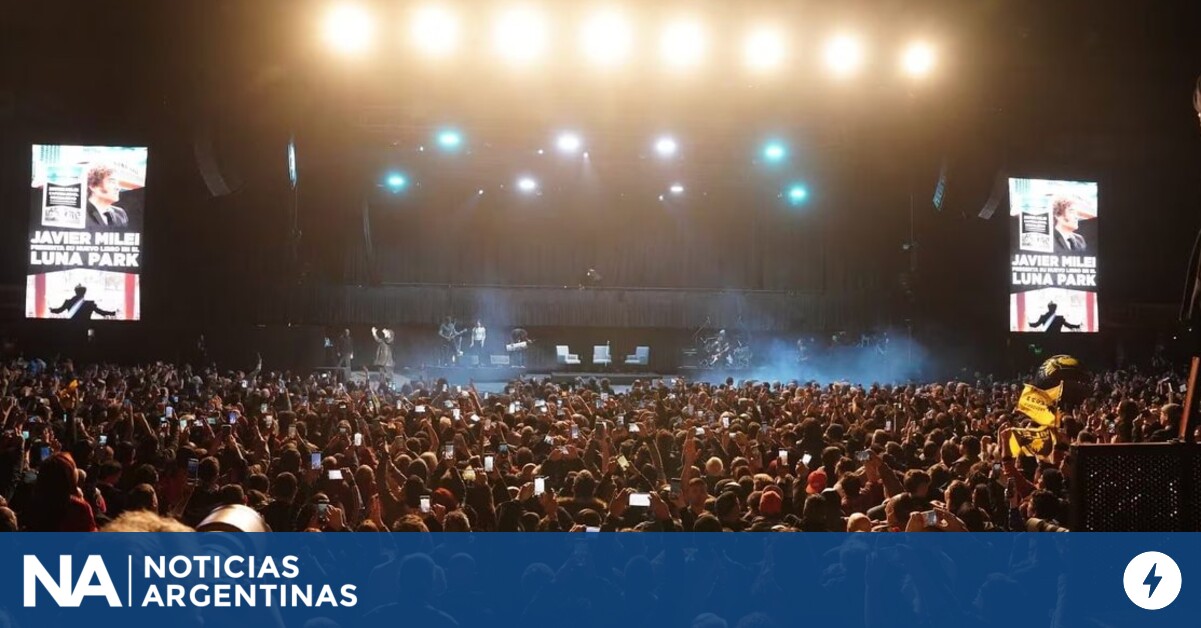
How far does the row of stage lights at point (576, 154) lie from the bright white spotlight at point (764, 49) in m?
5.35

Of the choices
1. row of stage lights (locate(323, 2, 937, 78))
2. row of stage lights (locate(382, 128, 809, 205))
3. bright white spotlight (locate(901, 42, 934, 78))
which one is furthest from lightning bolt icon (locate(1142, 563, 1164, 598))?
row of stage lights (locate(382, 128, 809, 205))

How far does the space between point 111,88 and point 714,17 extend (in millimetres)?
17337

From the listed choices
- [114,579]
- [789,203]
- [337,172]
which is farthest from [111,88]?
[114,579]

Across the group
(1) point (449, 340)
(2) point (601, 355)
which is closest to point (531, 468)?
(1) point (449, 340)

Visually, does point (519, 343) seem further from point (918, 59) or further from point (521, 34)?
point (918, 59)

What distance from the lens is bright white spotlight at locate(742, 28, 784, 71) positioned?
1647cm

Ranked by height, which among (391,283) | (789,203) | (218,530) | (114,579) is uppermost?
(789,203)

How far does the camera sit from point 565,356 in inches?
1227

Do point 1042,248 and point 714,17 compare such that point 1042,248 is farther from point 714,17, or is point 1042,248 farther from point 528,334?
point 528,334

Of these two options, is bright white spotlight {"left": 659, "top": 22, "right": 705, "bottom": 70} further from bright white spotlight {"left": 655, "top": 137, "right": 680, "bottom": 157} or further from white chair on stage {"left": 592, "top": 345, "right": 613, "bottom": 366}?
white chair on stage {"left": 592, "top": 345, "right": 613, "bottom": 366}

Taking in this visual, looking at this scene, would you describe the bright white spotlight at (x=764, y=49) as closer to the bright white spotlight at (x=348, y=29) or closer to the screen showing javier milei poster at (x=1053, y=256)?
the bright white spotlight at (x=348, y=29)

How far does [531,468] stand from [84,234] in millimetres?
18977

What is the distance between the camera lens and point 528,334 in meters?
31.6

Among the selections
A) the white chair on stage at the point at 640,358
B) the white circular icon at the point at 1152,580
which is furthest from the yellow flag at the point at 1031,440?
the white chair on stage at the point at 640,358
